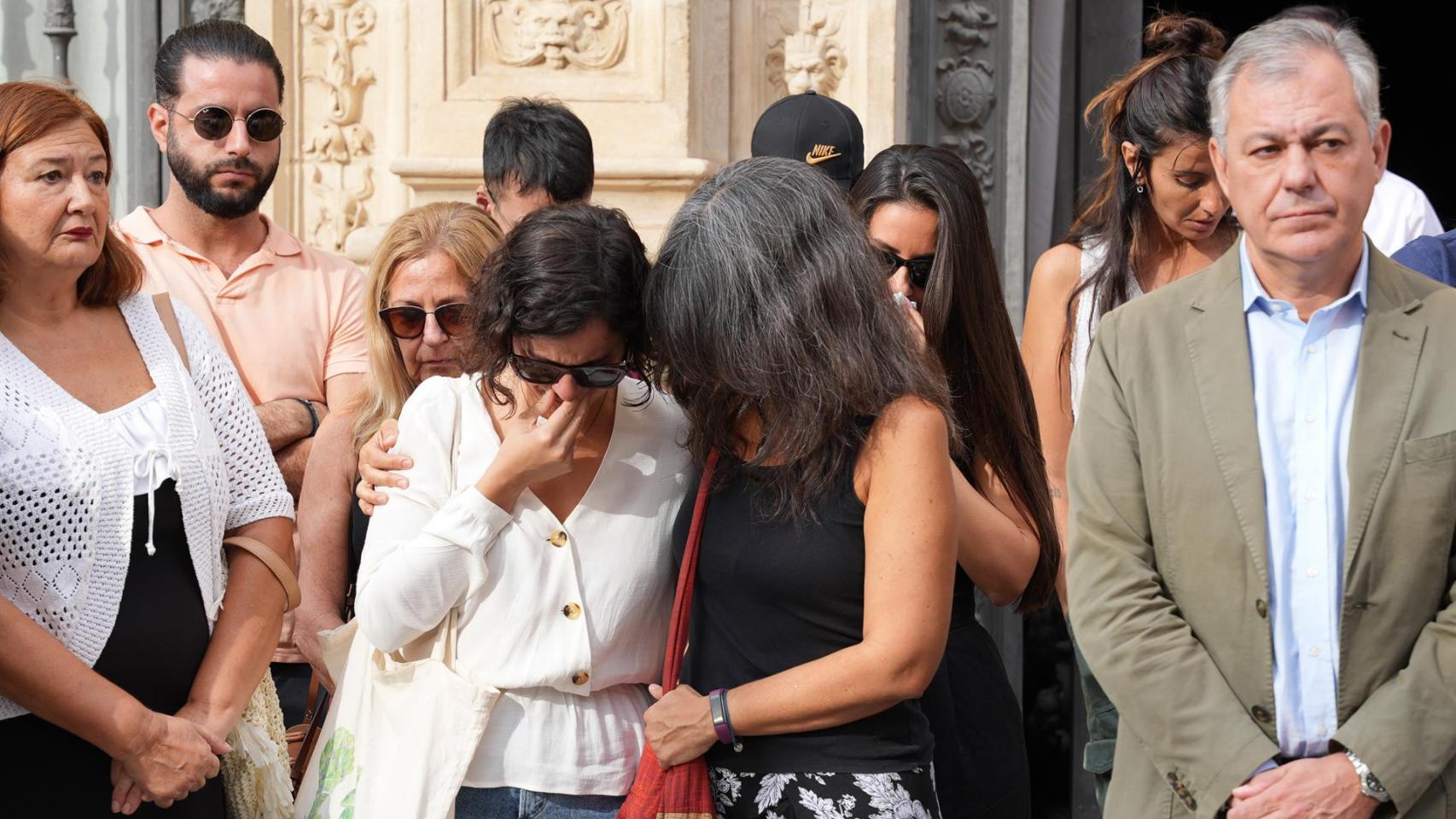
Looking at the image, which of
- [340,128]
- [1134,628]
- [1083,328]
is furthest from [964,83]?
[1134,628]

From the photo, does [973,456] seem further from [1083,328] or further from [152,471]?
[152,471]

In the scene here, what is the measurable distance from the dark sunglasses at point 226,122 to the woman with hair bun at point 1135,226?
1862 millimetres

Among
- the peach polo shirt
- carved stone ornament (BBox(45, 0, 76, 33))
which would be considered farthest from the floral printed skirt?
carved stone ornament (BBox(45, 0, 76, 33))

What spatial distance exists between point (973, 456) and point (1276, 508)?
714 mm

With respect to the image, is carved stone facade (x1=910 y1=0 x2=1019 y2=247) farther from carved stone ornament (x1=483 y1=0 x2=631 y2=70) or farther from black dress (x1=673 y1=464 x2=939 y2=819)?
black dress (x1=673 y1=464 x2=939 y2=819)

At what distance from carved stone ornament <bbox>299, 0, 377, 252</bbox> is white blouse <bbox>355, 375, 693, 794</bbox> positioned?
2.77 meters

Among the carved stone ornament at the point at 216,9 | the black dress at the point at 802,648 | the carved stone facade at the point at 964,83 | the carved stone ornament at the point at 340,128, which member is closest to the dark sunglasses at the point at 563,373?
the black dress at the point at 802,648

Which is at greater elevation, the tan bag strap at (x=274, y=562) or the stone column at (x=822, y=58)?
the stone column at (x=822, y=58)

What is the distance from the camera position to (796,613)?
2.47 m

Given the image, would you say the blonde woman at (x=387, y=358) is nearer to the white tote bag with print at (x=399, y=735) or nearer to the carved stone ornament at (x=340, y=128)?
the white tote bag with print at (x=399, y=735)

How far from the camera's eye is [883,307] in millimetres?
2537

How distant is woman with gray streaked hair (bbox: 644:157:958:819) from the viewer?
7.89 feet

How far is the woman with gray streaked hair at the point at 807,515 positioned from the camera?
240 cm

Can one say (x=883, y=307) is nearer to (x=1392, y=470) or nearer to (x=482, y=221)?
(x=1392, y=470)
